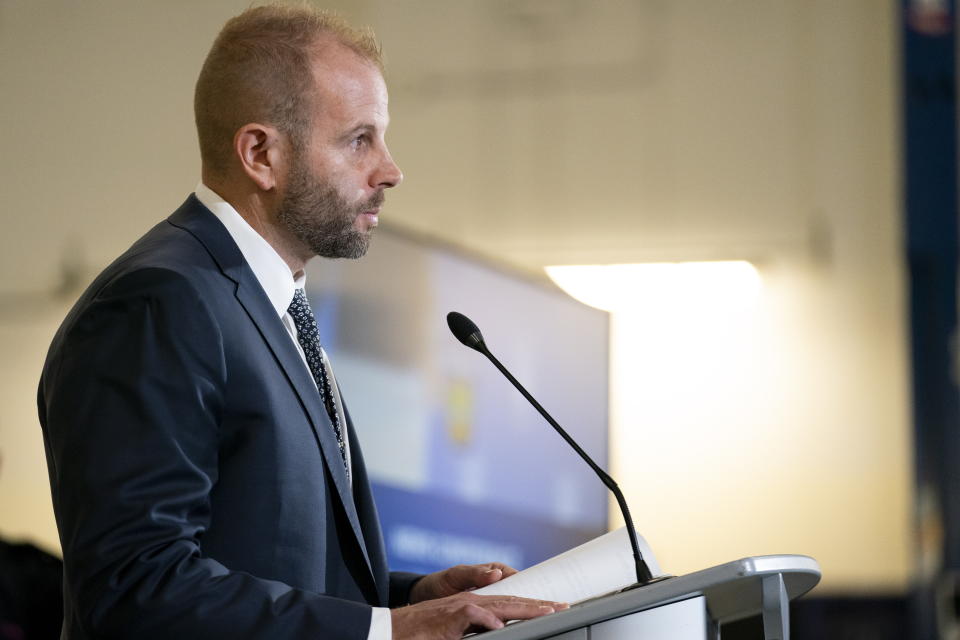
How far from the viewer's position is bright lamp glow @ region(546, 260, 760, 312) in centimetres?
510

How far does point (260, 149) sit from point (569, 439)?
54 centimetres

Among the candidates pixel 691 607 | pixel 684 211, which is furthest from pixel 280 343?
pixel 684 211

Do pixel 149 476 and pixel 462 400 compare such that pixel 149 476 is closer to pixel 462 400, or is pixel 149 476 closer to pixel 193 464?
pixel 193 464

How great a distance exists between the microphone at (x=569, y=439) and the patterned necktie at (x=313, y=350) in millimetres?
179

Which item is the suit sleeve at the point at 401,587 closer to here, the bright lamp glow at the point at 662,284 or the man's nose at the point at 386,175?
the man's nose at the point at 386,175

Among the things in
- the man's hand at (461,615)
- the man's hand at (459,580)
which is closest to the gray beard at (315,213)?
the man's hand at (459,580)

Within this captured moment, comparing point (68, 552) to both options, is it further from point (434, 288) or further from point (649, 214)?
point (649, 214)

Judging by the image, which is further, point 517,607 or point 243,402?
point 243,402

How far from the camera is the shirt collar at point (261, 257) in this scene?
5.10 feet

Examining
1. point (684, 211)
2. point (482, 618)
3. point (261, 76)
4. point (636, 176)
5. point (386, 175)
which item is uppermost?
point (636, 176)

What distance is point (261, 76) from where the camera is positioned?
1611mm

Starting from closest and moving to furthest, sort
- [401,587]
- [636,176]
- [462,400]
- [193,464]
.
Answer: [193,464] < [401,587] < [462,400] < [636,176]

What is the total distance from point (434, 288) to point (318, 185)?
2.14m

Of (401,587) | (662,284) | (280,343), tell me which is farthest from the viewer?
(662,284)
